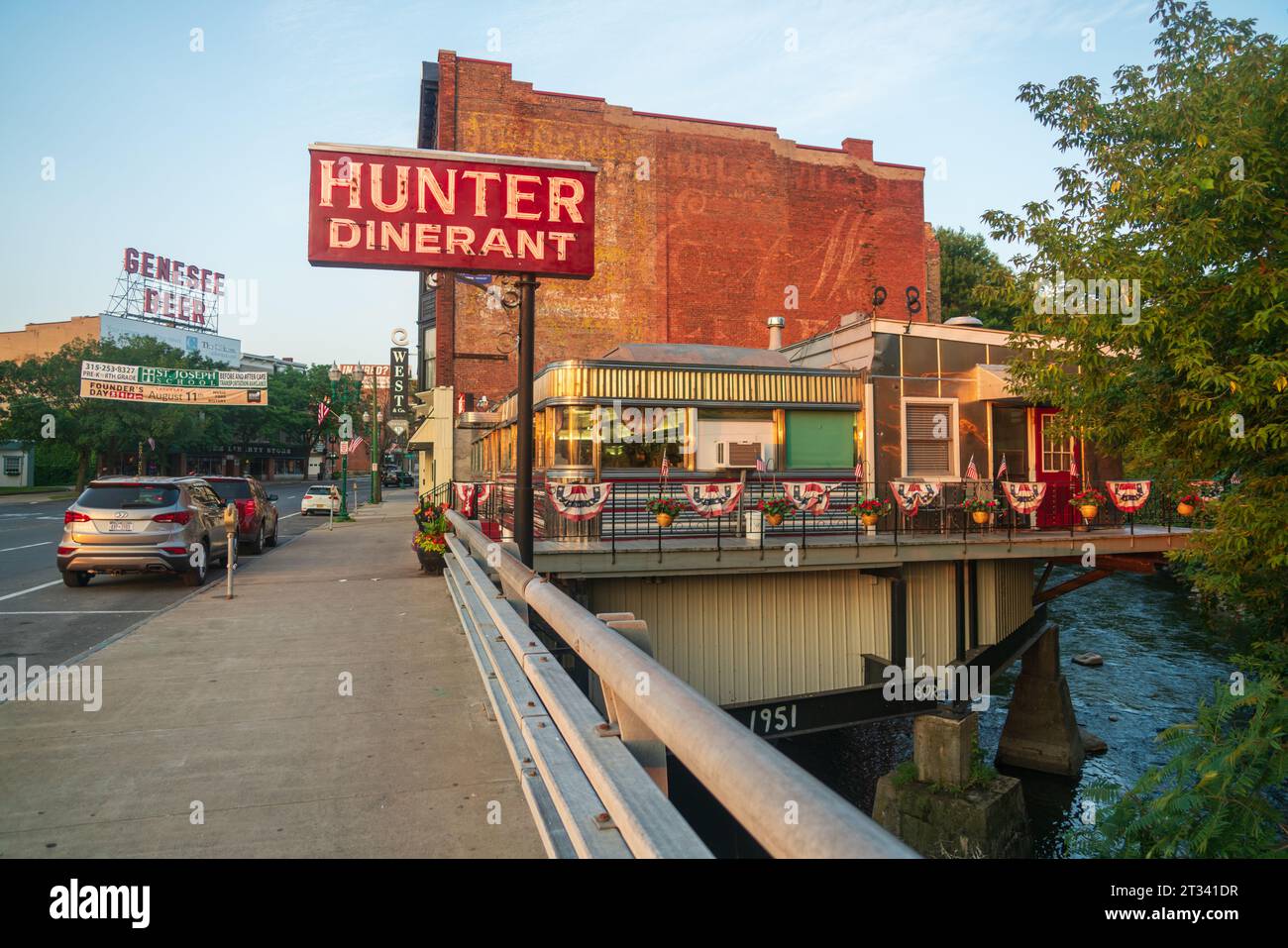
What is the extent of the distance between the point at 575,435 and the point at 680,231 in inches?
848

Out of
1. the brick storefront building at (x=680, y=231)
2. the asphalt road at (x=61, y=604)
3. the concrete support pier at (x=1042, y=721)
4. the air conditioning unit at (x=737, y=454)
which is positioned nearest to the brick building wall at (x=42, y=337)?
the brick storefront building at (x=680, y=231)

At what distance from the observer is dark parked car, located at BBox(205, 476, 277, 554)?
1755 cm

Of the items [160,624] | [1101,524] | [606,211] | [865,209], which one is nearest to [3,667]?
[160,624]

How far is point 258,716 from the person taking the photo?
5645 mm

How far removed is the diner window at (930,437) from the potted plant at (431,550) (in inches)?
397

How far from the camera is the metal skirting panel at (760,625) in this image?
1265 cm

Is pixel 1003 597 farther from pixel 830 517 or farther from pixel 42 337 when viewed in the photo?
pixel 42 337

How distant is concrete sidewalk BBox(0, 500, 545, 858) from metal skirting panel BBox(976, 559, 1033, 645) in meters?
10.7

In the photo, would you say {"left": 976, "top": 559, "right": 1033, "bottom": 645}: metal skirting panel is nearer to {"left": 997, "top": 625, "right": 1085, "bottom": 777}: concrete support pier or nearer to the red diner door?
{"left": 997, "top": 625, "right": 1085, "bottom": 777}: concrete support pier

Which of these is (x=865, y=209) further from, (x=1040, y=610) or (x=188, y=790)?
(x=188, y=790)

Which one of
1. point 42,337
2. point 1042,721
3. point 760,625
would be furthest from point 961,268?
point 42,337

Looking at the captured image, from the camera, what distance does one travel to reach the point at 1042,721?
1508cm

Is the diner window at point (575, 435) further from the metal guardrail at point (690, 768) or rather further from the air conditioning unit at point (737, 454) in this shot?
the metal guardrail at point (690, 768)
